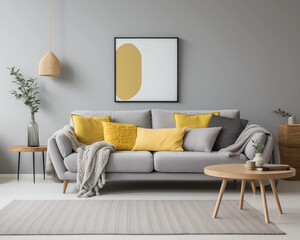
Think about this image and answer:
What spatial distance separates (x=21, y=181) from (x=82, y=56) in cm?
177

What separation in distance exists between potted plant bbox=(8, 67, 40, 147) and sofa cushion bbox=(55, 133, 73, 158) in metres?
0.84

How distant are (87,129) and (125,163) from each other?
804mm

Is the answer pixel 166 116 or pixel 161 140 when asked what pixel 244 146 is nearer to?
pixel 161 140

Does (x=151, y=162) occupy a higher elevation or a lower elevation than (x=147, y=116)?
lower

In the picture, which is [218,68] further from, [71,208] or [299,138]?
[71,208]

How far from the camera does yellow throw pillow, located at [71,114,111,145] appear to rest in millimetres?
4965

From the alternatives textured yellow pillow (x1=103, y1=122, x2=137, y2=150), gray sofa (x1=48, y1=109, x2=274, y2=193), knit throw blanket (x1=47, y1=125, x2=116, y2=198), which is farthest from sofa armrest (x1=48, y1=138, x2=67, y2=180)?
textured yellow pillow (x1=103, y1=122, x2=137, y2=150)

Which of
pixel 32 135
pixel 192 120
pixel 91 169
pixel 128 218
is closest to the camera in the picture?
pixel 128 218

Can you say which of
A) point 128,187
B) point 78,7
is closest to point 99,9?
point 78,7

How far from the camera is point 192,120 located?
5.08 meters

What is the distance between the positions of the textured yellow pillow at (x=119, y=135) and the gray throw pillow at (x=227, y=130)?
37.6 inches

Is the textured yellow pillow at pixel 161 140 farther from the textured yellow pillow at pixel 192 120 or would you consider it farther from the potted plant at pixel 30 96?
the potted plant at pixel 30 96

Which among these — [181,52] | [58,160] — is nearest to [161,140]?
[58,160]

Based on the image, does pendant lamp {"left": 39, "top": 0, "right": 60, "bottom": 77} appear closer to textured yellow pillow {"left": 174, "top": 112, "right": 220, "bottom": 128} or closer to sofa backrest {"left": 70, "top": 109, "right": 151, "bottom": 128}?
sofa backrest {"left": 70, "top": 109, "right": 151, "bottom": 128}
